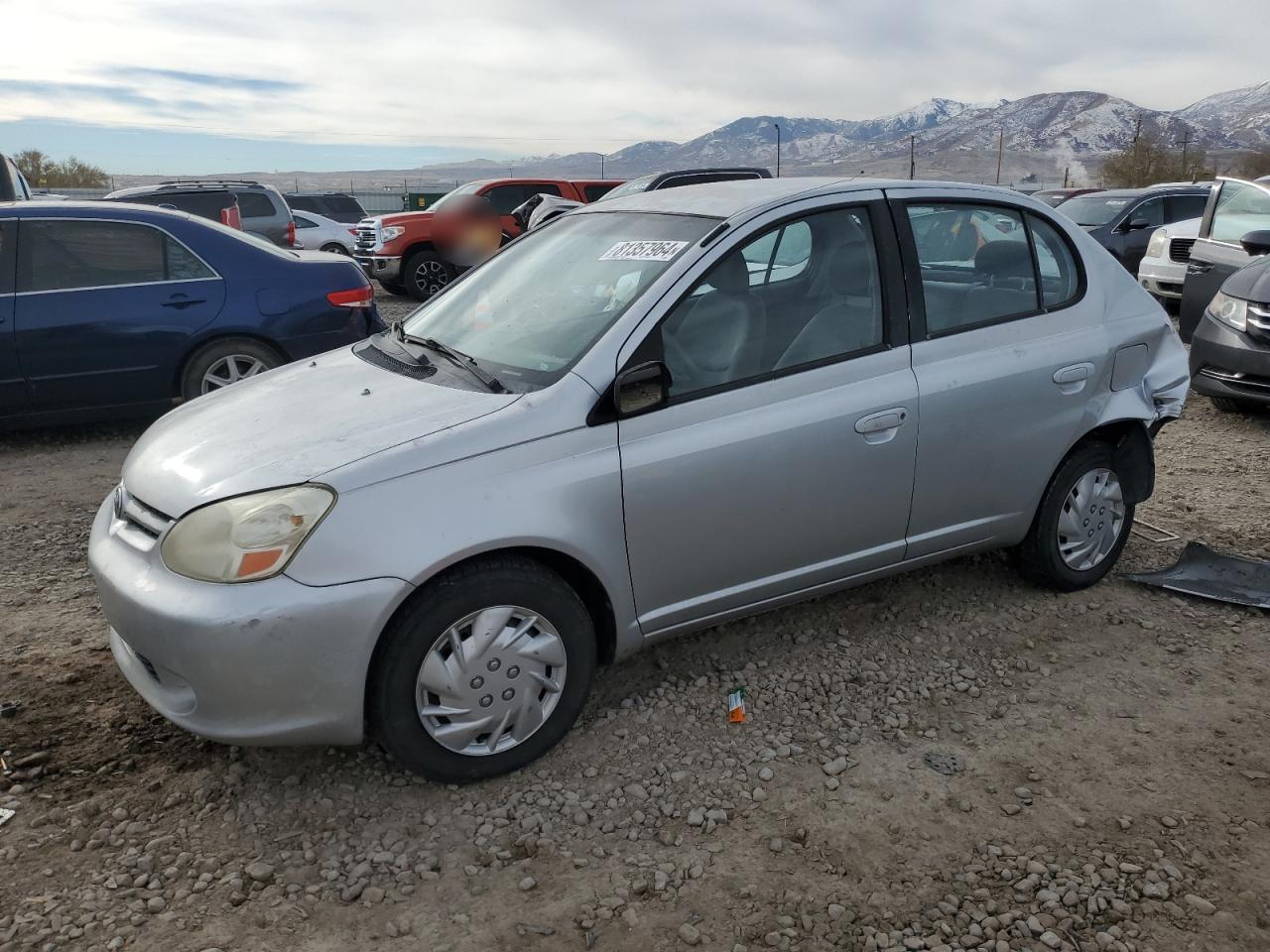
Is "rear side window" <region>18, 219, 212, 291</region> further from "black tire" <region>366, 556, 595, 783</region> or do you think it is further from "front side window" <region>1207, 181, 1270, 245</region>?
"front side window" <region>1207, 181, 1270, 245</region>

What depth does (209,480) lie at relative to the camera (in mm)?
2764

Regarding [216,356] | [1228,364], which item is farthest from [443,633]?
[1228,364]

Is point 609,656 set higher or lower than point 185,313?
lower

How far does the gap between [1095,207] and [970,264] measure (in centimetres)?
1403

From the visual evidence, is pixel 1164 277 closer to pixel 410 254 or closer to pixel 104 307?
pixel 410 254

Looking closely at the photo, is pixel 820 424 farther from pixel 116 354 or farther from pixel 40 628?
pixel 116 354

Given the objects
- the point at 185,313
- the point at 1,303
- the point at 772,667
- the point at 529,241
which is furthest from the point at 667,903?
the point at 1,303

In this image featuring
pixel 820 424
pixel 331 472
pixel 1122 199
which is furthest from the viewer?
pixel 1122 199

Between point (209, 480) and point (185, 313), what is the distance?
394cm

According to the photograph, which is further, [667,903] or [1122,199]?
[1122,199]

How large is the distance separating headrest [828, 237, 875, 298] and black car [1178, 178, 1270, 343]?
5.04 meters

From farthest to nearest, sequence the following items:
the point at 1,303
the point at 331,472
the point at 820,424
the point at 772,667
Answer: the point at 1,303 → the point at 772,667 → the point at 820,424 → the point at 331,472

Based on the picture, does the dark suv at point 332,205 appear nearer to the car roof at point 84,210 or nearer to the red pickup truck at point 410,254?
the red pickup truck at point 410,254

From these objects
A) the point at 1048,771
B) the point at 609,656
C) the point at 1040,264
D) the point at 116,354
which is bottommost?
the point at 1048,771
